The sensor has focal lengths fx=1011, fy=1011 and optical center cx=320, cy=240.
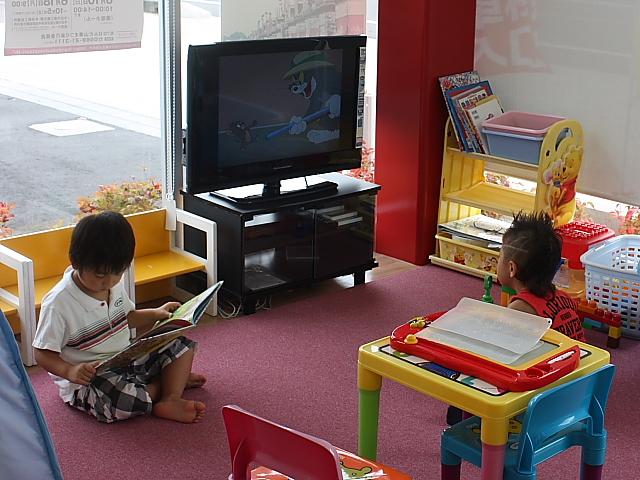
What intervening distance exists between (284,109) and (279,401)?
1.29m

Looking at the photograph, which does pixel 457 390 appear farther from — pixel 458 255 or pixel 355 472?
pixel 458 255

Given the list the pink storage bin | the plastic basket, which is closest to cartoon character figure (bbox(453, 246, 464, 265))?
the pink storage bin

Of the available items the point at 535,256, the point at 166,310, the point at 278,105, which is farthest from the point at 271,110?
the point at 535,256

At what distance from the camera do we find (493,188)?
4566 mm

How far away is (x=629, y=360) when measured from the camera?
3.59 m

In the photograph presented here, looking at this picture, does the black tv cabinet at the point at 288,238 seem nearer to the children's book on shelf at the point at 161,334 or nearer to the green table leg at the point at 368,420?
the children's book on shelf at the point at 161,334

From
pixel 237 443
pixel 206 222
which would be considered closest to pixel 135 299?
pixel 206 222

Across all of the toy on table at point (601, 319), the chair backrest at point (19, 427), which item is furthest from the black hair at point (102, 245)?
the toy on table at point (601, 319)

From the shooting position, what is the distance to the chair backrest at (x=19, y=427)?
1.22 m

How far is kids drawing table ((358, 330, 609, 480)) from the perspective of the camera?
2154 millimetres

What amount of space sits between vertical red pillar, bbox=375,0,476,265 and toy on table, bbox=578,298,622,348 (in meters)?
0.95

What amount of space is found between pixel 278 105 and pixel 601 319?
147 cm

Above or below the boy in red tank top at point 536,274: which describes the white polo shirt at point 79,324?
below

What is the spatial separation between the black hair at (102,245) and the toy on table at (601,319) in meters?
1.80
